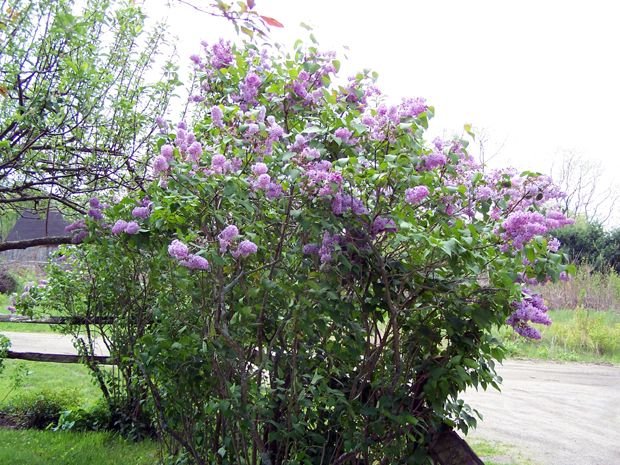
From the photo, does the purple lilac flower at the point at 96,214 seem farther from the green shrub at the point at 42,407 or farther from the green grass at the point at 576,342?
the green grass at the point at 576,342

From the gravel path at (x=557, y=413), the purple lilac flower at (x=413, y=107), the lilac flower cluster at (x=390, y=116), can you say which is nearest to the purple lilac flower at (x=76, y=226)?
the lilac flower cluster at (x=390, y=116)

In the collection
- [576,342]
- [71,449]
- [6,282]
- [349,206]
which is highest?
[349,206]

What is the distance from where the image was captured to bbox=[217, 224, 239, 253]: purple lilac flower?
6.94 ft

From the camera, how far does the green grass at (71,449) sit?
448cm

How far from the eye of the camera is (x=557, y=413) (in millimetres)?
7039

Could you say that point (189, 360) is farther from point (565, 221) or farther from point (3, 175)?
point (3, 175)

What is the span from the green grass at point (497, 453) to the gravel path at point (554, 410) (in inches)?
4.0

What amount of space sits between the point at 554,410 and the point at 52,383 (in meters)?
6.35

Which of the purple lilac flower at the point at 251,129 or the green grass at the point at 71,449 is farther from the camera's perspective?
the green grass at the point at 71,449

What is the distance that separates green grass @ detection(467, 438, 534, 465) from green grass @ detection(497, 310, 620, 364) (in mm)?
5551

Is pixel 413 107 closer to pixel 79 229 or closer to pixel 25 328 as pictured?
pixel 79 229

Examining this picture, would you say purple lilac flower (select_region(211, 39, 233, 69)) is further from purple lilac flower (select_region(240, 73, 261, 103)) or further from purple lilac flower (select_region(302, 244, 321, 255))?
purple lilac flower (select_region(302, 244, 321, 255))

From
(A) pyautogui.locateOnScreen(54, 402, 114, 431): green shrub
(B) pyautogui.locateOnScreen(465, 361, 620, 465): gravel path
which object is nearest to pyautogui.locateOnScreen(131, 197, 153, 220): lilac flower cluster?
→ (A) pyautogui.locateOnScreen(54, 402, 114, 431): green shrub

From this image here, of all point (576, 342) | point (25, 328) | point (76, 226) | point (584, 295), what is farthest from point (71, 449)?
point (584, 295)
